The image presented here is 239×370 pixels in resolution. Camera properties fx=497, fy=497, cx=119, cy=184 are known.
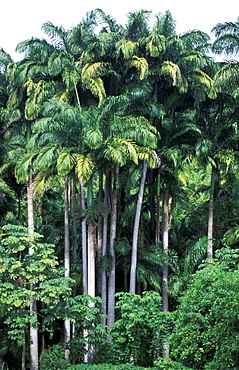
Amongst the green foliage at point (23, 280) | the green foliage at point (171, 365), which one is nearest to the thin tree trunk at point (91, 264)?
the green foliage at point (23, 280)

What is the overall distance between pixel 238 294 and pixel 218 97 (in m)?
14.0

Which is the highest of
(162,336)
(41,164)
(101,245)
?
(41,164)

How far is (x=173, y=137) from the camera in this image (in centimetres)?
2212

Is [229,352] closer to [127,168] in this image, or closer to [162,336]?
[162,336]

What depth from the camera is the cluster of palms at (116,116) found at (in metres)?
19.4

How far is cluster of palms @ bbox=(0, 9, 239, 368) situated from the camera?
19.4 metres

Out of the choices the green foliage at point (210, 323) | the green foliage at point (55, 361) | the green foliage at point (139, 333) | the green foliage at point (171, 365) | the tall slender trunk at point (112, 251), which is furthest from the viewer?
the tall slender trunk at point (112, 251)

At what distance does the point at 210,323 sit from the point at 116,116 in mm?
9269

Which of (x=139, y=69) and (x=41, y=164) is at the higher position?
(x=139, y=69)

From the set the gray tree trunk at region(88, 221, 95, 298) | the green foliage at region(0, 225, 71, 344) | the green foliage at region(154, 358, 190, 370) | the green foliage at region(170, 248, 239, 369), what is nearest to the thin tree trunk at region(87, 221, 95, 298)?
the gray tree trunk at region(88, 221, 95, 298)

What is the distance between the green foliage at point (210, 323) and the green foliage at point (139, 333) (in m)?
2.56

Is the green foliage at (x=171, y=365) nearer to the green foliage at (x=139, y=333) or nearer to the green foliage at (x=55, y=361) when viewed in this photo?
the green foliage at (x=139, y=333)

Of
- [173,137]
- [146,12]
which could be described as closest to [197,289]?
[173,137]

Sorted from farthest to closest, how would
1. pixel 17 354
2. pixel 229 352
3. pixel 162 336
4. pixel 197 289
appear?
pixel 17 354 → pixel 162 336 → pixel 197 289 → pixel 229 352
